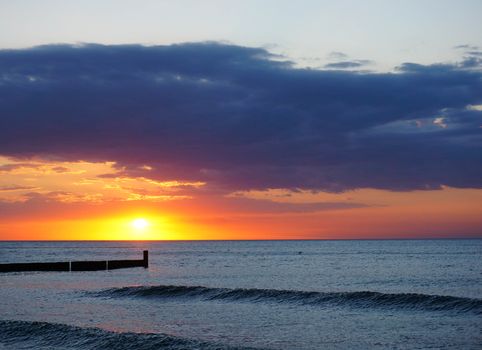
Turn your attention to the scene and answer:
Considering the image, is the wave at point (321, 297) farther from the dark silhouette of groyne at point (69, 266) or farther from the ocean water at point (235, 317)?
the dark silhouette of groyne at point (69, 266)

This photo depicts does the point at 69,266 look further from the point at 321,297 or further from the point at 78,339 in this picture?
the point at 78,339

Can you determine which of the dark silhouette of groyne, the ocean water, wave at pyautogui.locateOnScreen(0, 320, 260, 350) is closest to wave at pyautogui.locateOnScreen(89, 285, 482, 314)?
the ocean water

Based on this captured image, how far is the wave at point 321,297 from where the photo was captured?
114 feet

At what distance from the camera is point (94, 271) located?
218 feet

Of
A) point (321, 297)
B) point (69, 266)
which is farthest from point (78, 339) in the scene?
point (69, 266)

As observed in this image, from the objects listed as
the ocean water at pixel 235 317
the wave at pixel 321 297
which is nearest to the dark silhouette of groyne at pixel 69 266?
the ocean water at pixel 235 317

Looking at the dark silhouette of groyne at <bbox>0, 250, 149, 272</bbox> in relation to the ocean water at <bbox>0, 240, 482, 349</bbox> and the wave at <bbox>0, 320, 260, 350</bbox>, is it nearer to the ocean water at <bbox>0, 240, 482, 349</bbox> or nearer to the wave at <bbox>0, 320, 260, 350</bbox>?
the ocean water at <bbox>0, 240, 482, 349</bbox>

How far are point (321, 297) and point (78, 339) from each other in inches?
732

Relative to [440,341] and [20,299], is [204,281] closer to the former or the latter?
[20,299]

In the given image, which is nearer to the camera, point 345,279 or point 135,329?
point 135,329

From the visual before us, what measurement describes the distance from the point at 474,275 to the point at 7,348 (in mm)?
49548

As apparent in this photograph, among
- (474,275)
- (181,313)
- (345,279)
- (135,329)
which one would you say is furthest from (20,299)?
(474,275)

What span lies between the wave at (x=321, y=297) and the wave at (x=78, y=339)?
14.8m

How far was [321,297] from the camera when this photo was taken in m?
39.6
